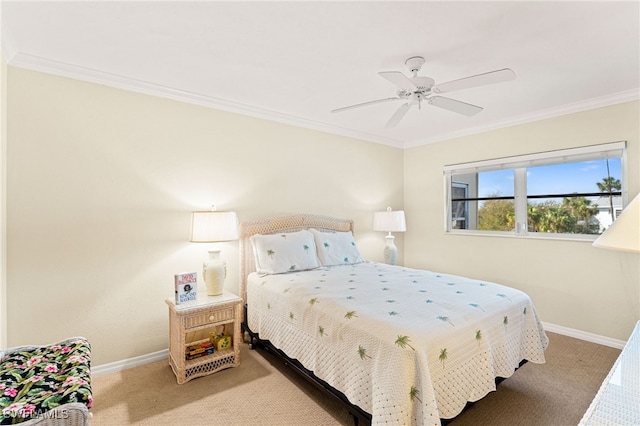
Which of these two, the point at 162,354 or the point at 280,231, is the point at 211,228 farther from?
the point at 162,354

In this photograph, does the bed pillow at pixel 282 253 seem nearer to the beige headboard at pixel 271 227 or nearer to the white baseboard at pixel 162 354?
the beige headboard at pixel 271 227

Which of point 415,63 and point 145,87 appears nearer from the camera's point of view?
point 415,63

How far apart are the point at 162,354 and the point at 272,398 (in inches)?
49.2

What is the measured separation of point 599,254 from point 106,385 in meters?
4.67

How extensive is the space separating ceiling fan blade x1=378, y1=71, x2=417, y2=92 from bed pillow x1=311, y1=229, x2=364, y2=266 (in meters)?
1.84

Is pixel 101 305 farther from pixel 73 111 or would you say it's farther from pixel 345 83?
pixel 345 83

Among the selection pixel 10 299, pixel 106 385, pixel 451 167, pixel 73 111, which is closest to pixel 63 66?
pixel 73 111

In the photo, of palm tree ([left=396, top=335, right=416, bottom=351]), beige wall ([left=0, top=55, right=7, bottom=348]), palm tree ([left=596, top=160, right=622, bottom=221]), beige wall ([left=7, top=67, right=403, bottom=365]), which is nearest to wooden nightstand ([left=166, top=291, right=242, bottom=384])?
beige wall ([left=7, top=67, right=403, bottom=365])

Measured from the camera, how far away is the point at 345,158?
167 inches

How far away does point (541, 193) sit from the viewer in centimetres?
359

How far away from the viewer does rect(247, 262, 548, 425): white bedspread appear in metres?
1.49

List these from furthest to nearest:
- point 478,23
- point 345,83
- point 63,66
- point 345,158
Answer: point 345,158
point 345,83
point 63,66
point 478,23

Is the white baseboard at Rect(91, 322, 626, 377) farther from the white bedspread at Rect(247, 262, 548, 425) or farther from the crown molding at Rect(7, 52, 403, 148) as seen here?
the crown molding at Rect(7, 52, 403, 148)

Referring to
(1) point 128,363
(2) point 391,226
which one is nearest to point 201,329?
(1) point 128,363
